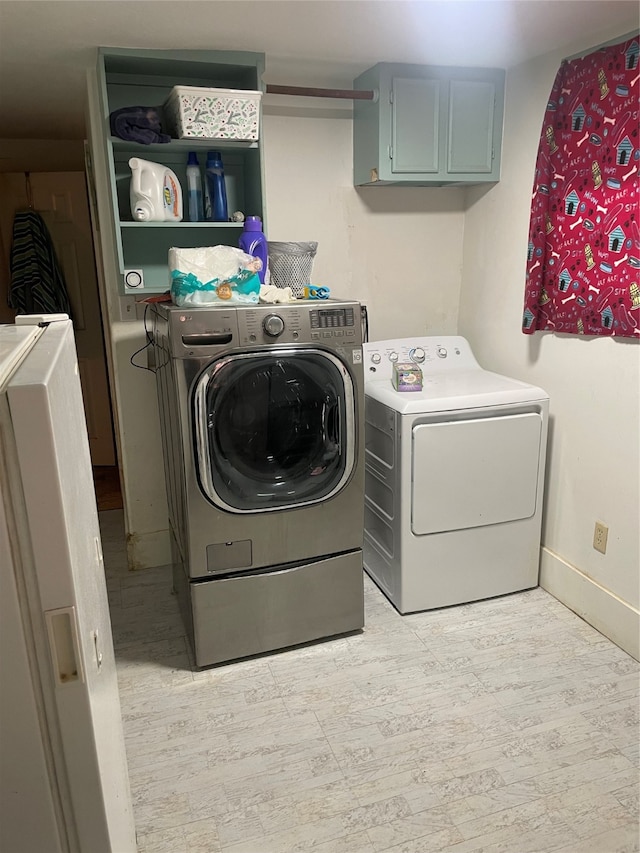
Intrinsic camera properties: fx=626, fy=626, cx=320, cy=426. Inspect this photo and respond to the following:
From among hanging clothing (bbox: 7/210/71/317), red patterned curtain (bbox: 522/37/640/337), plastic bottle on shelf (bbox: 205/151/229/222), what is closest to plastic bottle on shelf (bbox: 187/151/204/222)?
plastic bottle on shelf (bbox: 205/151/229/222)

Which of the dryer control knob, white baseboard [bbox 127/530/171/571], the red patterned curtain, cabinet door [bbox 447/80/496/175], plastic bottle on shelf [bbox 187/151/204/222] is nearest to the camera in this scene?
the dryer control knob

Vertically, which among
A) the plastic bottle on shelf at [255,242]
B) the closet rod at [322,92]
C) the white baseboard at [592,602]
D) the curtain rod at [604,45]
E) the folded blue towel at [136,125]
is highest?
the curtain rod at [604,45]

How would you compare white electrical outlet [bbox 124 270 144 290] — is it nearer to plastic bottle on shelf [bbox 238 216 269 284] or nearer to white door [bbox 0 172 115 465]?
plastic bottle on shelf [bbox 238 216 269 284]

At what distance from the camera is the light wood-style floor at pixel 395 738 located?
1.71 meters

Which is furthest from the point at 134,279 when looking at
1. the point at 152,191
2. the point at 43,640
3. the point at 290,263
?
A: the point at 43,640

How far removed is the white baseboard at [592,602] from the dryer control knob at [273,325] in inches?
65.2

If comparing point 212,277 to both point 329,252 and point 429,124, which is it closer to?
point 329,252

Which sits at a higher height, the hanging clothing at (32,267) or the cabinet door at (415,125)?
the cabinet door at (415,125)

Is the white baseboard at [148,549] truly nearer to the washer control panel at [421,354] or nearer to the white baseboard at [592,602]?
the washer control panel at [421,354]

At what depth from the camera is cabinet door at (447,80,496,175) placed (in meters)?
2.80

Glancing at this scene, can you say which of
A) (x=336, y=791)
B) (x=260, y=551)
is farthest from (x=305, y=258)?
(x=336, y=791)

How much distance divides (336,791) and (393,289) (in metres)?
2.32

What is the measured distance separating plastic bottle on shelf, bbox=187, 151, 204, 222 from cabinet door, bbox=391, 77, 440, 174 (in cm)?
86

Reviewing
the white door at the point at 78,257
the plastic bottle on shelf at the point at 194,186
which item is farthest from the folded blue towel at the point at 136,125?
the white door at the point at 78,257
